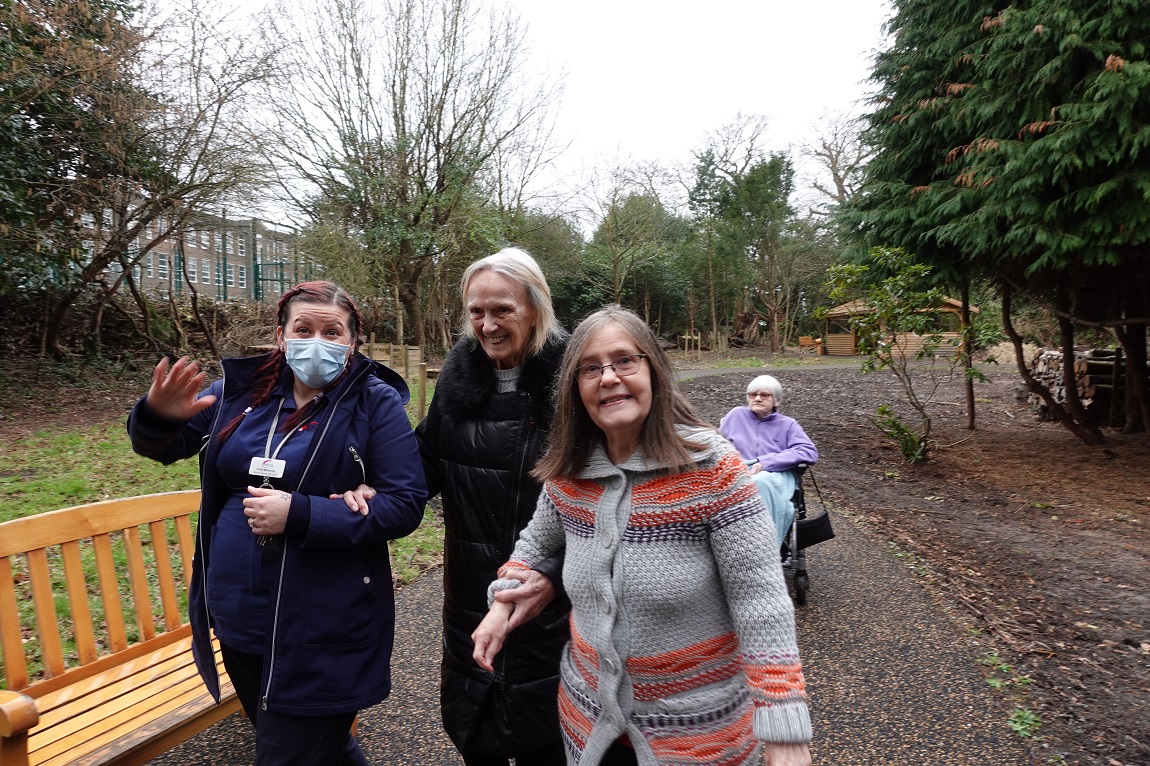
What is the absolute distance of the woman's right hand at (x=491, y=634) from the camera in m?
1.67

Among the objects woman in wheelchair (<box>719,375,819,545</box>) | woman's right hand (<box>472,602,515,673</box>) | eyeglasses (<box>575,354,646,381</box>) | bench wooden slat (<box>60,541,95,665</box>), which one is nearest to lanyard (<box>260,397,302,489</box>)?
woman's right hand (<box>472,602,515,673</box>)

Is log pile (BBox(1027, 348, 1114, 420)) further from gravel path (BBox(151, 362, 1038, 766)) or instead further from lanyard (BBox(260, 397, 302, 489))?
lanyard (BBox(260, 397, 302, 489))

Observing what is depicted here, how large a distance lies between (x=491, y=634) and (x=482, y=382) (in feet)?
2.61

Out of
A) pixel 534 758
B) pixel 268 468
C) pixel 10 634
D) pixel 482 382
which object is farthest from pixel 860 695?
pixel 10 634

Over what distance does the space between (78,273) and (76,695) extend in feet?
38.4

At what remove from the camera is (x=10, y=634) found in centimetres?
244

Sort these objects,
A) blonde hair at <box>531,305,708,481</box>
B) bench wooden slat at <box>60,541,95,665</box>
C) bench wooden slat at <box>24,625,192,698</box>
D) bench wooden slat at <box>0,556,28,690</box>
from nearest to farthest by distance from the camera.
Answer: blonde hair at <box>531,305,708,481</box> → bench wooden slat at <box>0,556,28,690</box> → bench wooden slat at <box>24,625,192,698</box> → bench wooden slat at <box>60,541,95,665</box>

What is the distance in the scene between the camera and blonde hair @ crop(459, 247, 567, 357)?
2109mm

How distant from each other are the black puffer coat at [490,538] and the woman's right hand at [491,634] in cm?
29

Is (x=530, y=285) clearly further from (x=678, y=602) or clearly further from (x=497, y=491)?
(x=678, y=602)

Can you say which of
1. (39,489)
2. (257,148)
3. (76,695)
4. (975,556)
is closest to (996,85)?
(975,556)

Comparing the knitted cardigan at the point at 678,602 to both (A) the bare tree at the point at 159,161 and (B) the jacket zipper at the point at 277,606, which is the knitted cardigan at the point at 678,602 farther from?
(A) the bare tree at the point at 159,161

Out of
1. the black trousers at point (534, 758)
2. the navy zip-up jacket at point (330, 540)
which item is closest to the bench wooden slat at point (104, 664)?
the navy zip-up jacket at point (330, 540)

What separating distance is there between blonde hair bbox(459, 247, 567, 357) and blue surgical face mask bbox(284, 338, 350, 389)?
0.44 metres
